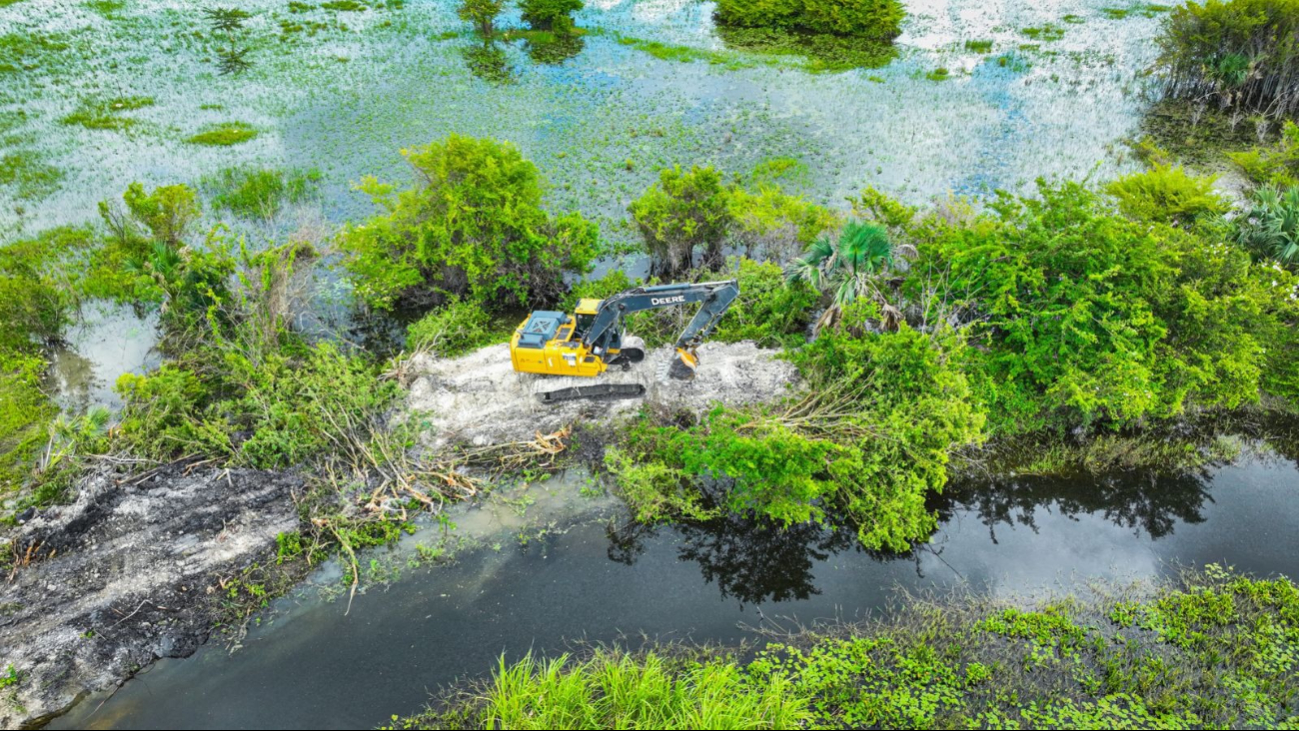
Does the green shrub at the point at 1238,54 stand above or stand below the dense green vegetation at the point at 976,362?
above

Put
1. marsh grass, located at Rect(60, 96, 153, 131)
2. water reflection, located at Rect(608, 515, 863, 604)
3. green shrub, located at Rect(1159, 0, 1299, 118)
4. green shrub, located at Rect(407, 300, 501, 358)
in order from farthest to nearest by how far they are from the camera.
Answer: marsh grass, located at Rect(60, 96, 153, 131)
green shrub, located at Rect(1159, 0, 1299, 118)
green shrub, located at Rect(407, 300, 501, 358)
water reflection, located at Rect(608, 515, 863, 604)

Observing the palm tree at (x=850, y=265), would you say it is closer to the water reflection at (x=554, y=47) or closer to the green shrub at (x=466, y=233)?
the green shrub at (x=466, y=233)

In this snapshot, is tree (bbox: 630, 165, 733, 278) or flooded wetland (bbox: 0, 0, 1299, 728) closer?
flooded wetland (bbox: 0, 0, 1299, 728)

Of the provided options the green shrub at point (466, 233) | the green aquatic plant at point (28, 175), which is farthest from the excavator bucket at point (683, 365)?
the green aquatic plant at point (28, 175)

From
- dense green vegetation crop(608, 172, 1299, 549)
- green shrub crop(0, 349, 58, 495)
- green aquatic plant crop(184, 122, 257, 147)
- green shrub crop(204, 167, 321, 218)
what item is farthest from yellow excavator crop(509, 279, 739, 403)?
green aquatic plant crop(184, 122, 257, 147)

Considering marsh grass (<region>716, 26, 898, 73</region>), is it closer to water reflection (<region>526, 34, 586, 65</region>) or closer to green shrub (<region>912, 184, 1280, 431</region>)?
water reflection (<region>526, 34, 586, 65</region>)

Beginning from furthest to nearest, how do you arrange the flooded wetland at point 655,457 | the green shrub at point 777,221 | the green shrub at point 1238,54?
the green shrub at point 1238,54 → the green shrub at point 777,221 → the flooded wetland at point 655,457

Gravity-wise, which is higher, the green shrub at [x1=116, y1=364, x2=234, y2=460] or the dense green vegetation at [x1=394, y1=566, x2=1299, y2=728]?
the green shrub at [x1=116, y1=364, x2=234, y2=460]
